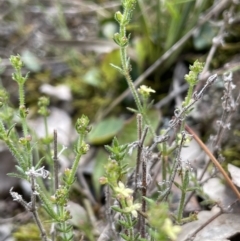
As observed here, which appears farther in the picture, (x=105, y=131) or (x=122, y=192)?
(x=105, y=131)

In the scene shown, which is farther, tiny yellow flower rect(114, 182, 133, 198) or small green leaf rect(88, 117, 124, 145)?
small green leaf rect(88, 117, 124, 145)

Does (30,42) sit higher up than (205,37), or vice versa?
(30,42)

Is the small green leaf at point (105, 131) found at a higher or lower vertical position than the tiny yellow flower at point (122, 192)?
higher

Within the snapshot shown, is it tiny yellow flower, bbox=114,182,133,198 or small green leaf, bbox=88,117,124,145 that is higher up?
small green leaf, bbox=88,117,124,145

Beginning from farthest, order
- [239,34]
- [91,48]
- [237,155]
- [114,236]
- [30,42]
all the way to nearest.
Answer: [30,42] < [91,48] < [239,34] < [237,155] < [114,236]

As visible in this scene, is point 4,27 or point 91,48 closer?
point 91,48

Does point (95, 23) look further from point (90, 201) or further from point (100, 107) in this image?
point (90, 201)

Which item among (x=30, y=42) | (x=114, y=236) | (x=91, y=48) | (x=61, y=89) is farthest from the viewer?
(x=30, y=42)

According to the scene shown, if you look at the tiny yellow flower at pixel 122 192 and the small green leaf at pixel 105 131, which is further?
the small green leaf at pixel 105 131

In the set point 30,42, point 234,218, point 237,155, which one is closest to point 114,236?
point 234,218

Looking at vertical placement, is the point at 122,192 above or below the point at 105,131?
below

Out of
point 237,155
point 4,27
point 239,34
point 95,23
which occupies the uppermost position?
point 4,27
